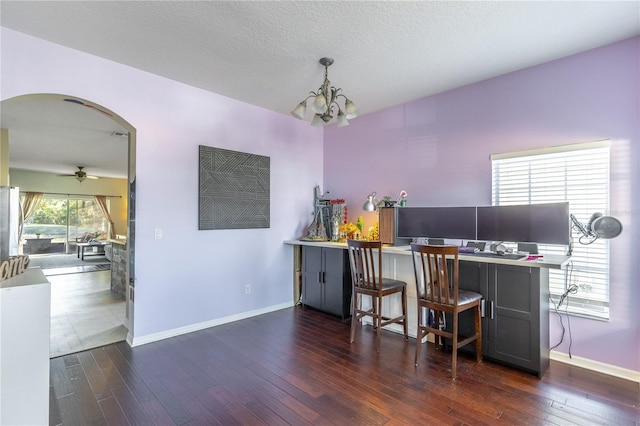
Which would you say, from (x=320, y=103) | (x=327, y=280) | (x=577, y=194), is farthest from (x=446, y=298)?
(x=320, y=103)

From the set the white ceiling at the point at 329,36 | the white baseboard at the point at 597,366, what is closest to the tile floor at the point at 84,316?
the white ceiling at the point at 329,36

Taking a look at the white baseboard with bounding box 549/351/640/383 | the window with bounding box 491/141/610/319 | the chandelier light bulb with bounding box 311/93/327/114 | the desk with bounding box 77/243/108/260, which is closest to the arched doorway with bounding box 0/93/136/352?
the chandelier light bulb with bounding box 311/93/327/114

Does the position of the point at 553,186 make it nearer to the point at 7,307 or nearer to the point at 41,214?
the point at 7,307

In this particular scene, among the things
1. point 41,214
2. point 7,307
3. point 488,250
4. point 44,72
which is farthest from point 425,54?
point 41,214

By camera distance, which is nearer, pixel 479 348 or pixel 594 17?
pixel 594 17

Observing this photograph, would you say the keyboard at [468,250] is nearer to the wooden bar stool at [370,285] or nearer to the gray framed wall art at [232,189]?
the wooden bar stool at [370,285]

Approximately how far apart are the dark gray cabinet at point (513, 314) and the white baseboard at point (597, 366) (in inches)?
8.7

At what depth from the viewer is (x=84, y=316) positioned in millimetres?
3879

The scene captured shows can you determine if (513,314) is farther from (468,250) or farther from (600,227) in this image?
(600,227)

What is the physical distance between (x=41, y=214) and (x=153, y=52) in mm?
9472

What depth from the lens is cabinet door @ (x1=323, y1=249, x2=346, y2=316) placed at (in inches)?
148

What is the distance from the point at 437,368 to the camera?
8.42 ft

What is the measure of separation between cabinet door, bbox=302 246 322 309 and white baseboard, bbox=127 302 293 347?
38cm

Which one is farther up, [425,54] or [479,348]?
[425,54]
